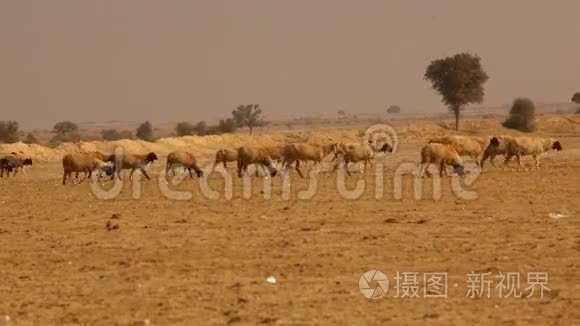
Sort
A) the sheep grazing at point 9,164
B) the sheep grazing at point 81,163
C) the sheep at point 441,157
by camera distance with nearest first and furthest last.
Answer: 1. the sheep at point 441,157
2. the sheep grazing at point 81,163
3. the sheep grazing at point 9,164

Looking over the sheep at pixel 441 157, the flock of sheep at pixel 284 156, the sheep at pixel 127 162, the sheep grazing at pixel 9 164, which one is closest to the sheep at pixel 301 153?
the flock of sheep at pixel 284 156

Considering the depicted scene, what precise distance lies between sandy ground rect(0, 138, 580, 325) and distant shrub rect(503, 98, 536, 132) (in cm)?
5400

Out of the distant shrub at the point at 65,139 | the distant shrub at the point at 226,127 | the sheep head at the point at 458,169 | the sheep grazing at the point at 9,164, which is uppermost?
the sheep head at the point at 458,169

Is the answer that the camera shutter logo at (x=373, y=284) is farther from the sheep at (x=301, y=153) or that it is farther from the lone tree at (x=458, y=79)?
the lone tree at (x=458, y=79)

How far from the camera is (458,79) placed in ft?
241

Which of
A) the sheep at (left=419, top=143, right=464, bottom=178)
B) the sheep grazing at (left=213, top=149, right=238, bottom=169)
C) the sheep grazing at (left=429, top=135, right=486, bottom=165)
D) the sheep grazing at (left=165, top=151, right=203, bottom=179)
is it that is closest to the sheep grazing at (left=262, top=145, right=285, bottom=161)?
the sheep grazing at (left=213, top=149, right=238, bottom=169)

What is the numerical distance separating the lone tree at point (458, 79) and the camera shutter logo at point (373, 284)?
64599mm

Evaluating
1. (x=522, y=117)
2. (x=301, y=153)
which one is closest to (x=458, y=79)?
(x=522, y=117)

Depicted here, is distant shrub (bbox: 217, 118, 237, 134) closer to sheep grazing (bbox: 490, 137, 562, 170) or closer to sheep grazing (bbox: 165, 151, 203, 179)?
sheep grazing (bbox: 165, 151, 203, 179)

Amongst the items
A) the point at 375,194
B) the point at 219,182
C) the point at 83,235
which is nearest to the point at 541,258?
the point at 83,235

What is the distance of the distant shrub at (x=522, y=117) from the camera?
72.9 meters

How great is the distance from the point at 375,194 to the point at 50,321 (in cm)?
1255

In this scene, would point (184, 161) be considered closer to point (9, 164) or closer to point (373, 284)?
point (9, 164)

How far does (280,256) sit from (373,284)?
219 cm
